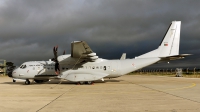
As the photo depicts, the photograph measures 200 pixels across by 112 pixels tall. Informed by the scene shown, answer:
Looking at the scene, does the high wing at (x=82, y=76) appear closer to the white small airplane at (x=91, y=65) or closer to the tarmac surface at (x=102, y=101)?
the white small airplane at (x=91, y=65)

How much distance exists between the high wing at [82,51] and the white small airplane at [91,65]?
0.57ft

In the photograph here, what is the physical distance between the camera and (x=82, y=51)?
19.7m

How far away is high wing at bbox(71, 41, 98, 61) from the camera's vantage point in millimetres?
18406

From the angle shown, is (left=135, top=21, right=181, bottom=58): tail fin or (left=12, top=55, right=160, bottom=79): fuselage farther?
(left=135, top=21, right=181, bottom=58): tail fin

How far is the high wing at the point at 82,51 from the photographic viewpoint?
725 inches

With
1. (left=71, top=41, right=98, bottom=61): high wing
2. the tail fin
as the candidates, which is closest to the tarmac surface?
(left=71, top=41, right=98, bottom=61): high wing

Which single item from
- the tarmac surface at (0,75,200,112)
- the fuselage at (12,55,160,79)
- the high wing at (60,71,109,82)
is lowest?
the tarmac surface at (0,75,200,112)

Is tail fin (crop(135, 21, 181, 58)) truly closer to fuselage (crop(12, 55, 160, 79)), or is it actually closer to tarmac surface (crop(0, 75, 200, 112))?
fuselage (crop(12, 55, 160, 79))

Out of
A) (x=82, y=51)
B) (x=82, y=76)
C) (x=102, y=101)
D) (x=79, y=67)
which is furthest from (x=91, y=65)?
(x=102, y=101)

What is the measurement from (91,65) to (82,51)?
137 inches

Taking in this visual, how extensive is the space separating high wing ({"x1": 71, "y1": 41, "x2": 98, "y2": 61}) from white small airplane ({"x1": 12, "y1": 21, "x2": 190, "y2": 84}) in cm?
17

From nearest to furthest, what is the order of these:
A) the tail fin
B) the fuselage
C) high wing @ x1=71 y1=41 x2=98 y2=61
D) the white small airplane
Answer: high wing @ x1=71 y1=41 x2=98 y2=61 < the white small airplane < the fuselage < the tail fin

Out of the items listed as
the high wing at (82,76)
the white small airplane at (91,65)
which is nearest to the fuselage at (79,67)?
the white small airplane at (91,65)

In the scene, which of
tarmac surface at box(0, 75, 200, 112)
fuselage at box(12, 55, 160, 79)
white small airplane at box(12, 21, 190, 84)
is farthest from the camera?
fuselage at box(12, 55, 160, 79)
